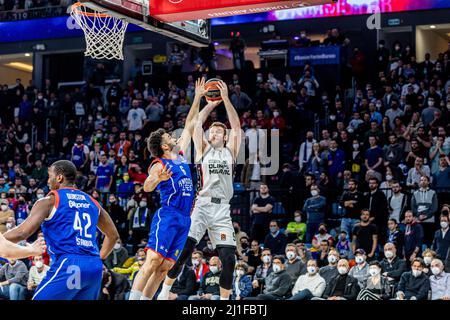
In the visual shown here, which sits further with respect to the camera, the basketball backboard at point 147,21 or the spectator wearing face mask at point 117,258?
the spectator wearing face mask at point 117,258

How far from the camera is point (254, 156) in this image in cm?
1973

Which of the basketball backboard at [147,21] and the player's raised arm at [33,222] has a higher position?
the basketball backboard at [147,21]

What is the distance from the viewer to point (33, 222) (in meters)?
7.64

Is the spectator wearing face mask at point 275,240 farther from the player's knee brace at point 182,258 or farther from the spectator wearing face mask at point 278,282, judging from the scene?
the player's knee brace at point 182,258

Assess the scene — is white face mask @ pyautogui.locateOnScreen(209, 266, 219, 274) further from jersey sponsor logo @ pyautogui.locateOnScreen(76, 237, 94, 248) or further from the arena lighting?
the arena lighting

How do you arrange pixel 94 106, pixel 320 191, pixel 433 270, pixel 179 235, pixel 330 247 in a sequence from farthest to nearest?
pixel 94 106 < pixel 320 191 < pixel 330 247 < pixel 433 270 < pixel 179 235

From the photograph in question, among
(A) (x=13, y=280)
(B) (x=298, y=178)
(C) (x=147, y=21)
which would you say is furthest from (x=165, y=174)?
(B) (x=298, y=178)

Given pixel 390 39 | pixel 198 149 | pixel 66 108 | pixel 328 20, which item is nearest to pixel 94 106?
pixel 66 108

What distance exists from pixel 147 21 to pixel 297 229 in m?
8.76

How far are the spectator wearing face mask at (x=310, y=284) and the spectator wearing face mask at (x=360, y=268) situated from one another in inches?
25.4

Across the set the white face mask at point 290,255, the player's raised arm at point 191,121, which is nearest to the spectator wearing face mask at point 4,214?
the white face mask at point 290,255

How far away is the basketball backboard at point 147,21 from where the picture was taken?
1052 cm
